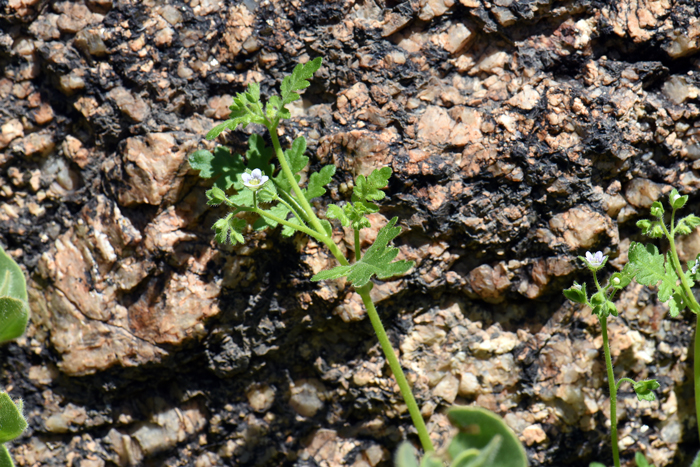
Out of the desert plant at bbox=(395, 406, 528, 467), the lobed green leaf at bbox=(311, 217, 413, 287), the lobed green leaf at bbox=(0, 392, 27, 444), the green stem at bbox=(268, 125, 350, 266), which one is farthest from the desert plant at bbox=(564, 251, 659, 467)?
the lobed green leaf at bbox=(0, 392, 27, 444)

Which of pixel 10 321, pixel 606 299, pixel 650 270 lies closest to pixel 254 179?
pixel 10 321

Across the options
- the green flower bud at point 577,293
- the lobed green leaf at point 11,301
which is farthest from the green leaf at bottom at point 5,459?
the green flower bud at point 577,293

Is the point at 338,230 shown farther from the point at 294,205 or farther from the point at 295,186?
the point at 295,186

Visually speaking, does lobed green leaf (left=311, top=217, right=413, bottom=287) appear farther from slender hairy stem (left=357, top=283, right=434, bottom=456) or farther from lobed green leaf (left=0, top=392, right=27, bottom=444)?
lobed green leaf (left=0, top=392, right=27, bottom=444)

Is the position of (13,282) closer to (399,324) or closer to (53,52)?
(53,52)

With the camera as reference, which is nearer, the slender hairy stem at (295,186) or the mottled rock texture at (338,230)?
the slender hairy stem at (295,186)

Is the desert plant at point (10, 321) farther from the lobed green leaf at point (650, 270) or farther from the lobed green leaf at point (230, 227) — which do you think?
the lobed green leaf at point (650, 270)
